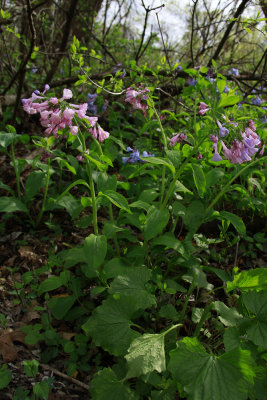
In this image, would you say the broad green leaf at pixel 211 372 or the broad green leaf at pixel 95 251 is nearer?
the broad green leaf at pixel 211 372

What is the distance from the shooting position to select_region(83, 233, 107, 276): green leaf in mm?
1445

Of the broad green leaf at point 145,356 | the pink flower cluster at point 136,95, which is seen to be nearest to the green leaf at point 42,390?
the broad green leaf at point 145,356

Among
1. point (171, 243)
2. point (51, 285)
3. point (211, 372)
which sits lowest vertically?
point (51, 285)

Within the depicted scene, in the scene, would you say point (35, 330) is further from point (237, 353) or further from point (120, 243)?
point (237, 353)

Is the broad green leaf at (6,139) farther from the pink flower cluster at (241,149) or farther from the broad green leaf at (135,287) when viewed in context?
the pink flower cluster at (241,149)

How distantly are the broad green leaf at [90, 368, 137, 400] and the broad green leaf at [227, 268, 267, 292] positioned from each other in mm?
633

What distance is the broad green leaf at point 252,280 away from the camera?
4.35ft

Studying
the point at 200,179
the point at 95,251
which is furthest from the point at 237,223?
the point at 95,251

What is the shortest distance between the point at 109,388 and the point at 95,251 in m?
0.58

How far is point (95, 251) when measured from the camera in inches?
57.9

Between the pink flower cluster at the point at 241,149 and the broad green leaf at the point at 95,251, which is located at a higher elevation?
the pink flower cluster at the point at 241,149

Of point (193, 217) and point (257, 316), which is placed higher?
point (193, 217)

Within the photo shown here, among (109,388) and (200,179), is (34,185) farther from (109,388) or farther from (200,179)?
(109,388)

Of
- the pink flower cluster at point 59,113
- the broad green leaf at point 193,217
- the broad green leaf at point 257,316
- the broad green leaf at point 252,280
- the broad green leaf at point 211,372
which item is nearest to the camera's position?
the broad green leaf at point 211,372
